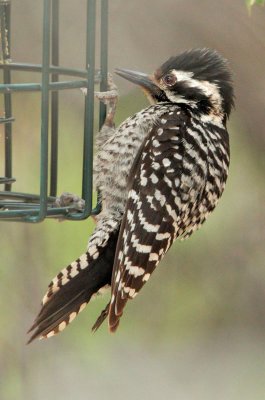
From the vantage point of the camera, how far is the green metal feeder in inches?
164

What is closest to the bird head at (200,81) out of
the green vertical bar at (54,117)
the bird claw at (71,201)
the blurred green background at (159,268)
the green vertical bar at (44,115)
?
the green vertical bar at (54,117)

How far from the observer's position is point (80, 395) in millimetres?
6715

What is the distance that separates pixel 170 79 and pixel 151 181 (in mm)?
573

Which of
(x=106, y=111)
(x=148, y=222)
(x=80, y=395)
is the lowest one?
(x=80, y=395)

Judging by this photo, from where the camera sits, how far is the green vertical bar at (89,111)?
4.30m

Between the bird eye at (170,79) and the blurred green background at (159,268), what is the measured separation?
93cm

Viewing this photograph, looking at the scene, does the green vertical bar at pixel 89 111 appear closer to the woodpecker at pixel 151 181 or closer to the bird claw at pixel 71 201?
the bird claw at pixel 71 201

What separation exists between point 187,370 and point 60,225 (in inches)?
48.0

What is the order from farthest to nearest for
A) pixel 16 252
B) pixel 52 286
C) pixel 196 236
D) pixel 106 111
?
pixel 196 236 → pixel 16 252 → pixel 106 111 → pixel 52 286

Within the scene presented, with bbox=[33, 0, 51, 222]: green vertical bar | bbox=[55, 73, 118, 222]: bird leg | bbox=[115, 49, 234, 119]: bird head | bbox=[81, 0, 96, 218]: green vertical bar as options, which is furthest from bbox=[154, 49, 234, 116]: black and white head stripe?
bbox=[33, 0, 51, 222]: green vertical bar

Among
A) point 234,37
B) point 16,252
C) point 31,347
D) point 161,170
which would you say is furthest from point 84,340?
point 161,170

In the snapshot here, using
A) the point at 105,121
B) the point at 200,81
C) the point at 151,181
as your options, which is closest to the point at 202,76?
the point at 200,81

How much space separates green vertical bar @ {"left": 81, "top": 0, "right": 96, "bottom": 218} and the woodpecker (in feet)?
0.55

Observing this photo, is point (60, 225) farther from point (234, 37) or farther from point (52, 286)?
point (52, 286)
